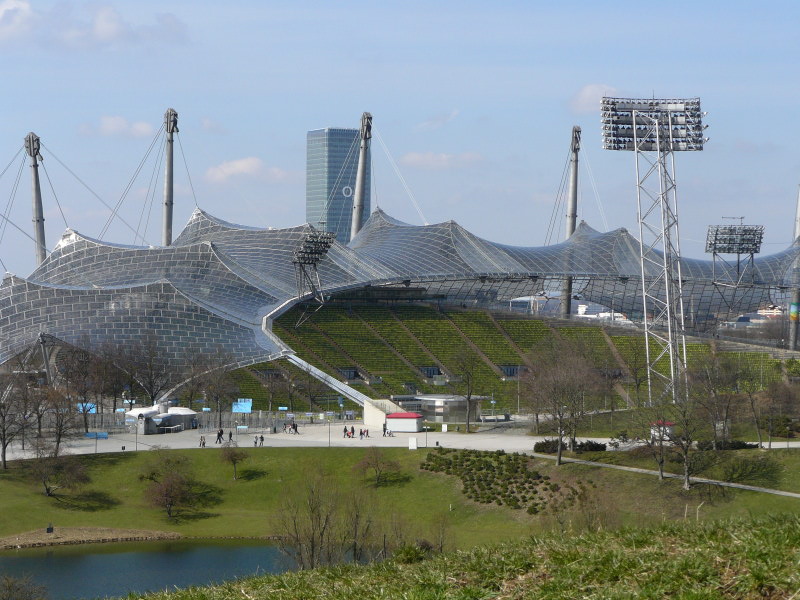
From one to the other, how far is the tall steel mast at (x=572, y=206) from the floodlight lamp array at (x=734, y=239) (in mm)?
13674

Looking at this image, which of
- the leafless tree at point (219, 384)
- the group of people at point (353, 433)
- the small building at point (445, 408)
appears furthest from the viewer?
the small building at point (445, 408)

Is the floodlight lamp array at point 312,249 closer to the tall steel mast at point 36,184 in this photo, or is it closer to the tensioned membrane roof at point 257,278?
the tensioned membrane roof at point 257,278

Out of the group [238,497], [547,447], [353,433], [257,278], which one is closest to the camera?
[238,497]

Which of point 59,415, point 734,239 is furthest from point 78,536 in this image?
point 734,239

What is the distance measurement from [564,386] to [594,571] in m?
44.8

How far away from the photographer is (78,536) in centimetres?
4925

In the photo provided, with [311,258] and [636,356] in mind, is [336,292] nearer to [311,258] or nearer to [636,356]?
[311,258]

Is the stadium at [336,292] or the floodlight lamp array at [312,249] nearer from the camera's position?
the stadium at [336,292]

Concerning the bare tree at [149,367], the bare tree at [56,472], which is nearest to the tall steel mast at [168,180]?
the bare tree at [149,367]

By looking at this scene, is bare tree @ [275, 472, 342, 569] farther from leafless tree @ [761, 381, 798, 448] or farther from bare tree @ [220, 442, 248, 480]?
leafless tree @ [761, 381, 798, 448]

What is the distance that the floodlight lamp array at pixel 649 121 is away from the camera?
66750mm

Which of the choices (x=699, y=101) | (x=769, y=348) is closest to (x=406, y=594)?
(x=699, y=101)

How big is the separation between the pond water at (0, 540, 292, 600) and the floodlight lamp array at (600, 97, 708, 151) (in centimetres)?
3215

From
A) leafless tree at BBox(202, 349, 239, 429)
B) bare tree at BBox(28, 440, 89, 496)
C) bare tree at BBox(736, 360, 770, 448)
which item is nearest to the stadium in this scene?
leafless tree at BBox(202, 349, 239, 429)
